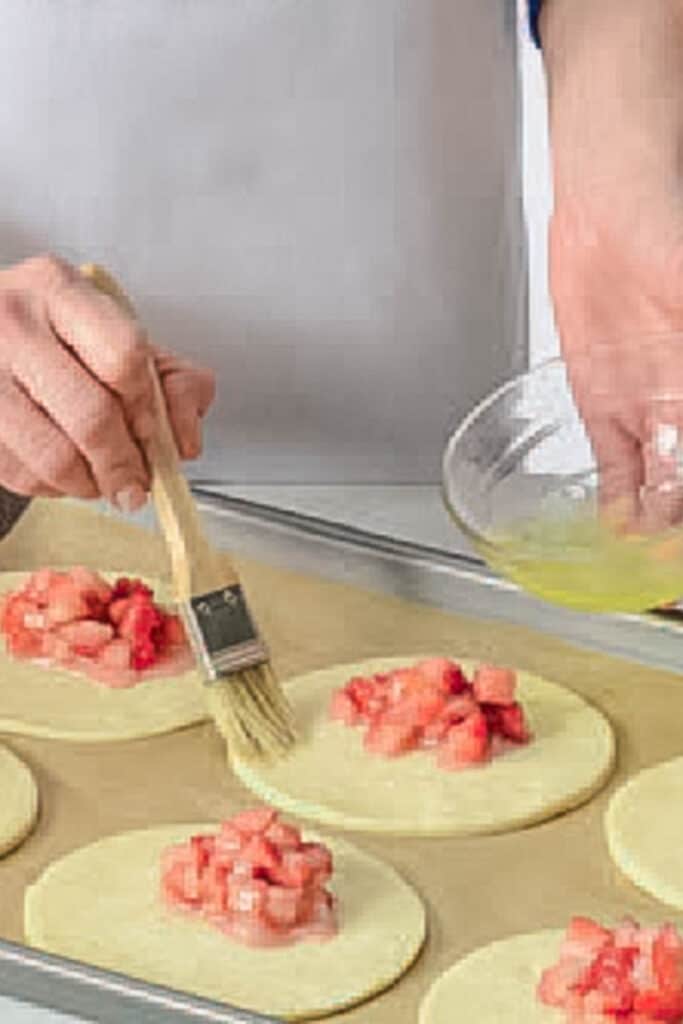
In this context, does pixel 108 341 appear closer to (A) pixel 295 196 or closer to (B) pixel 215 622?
(B) pixel 215 622

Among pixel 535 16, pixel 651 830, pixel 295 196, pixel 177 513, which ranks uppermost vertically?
pixel 535 16

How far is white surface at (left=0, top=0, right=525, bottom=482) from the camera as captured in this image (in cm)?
240

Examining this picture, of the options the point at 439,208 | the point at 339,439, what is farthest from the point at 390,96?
the point at 339,439

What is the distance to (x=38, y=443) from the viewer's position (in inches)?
84.5

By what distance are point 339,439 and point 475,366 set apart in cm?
11

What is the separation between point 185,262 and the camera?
2.45 m

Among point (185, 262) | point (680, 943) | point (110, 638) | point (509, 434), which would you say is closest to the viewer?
point (680, 943)

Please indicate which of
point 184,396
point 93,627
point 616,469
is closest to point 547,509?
point 616,469

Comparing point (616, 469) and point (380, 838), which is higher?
point (616, 469)

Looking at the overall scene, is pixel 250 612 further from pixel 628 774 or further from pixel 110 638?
pixel 628 774

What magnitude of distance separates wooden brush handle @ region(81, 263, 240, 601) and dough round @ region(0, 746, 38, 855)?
0.15 m

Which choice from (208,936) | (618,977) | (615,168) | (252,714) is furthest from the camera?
(615,168)

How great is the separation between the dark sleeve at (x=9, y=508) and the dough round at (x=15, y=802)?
30 centimetres

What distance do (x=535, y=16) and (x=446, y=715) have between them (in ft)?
1.72
